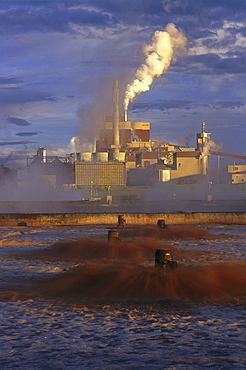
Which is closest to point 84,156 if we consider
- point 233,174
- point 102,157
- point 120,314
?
point 102,157

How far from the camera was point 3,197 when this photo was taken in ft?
335

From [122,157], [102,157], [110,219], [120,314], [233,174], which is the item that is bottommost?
[120,314]

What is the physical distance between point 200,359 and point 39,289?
19.3 ft

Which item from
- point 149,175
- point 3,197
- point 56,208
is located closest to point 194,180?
point 149,175

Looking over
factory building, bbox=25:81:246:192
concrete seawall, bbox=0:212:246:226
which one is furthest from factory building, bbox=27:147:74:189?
concrete seawall, bbox=0:212:246:226

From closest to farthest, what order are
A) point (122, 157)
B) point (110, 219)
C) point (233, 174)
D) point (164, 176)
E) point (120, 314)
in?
point (120, 314), point (110, 219), point (164, 176), point (233, 174), point (122, 157)

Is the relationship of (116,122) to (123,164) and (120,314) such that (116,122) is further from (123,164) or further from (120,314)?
(120,314)

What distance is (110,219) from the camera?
3372 centimetres

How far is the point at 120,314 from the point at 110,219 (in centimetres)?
2327

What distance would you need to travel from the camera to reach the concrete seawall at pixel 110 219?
107 feet

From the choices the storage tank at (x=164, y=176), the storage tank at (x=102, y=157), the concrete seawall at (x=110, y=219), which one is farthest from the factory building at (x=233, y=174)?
the concrete seawall at (x=110, y=219)

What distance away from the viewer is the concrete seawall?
32531mm

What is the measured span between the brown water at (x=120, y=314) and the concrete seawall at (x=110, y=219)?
13715mm

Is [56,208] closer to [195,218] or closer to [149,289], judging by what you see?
[195,218]
